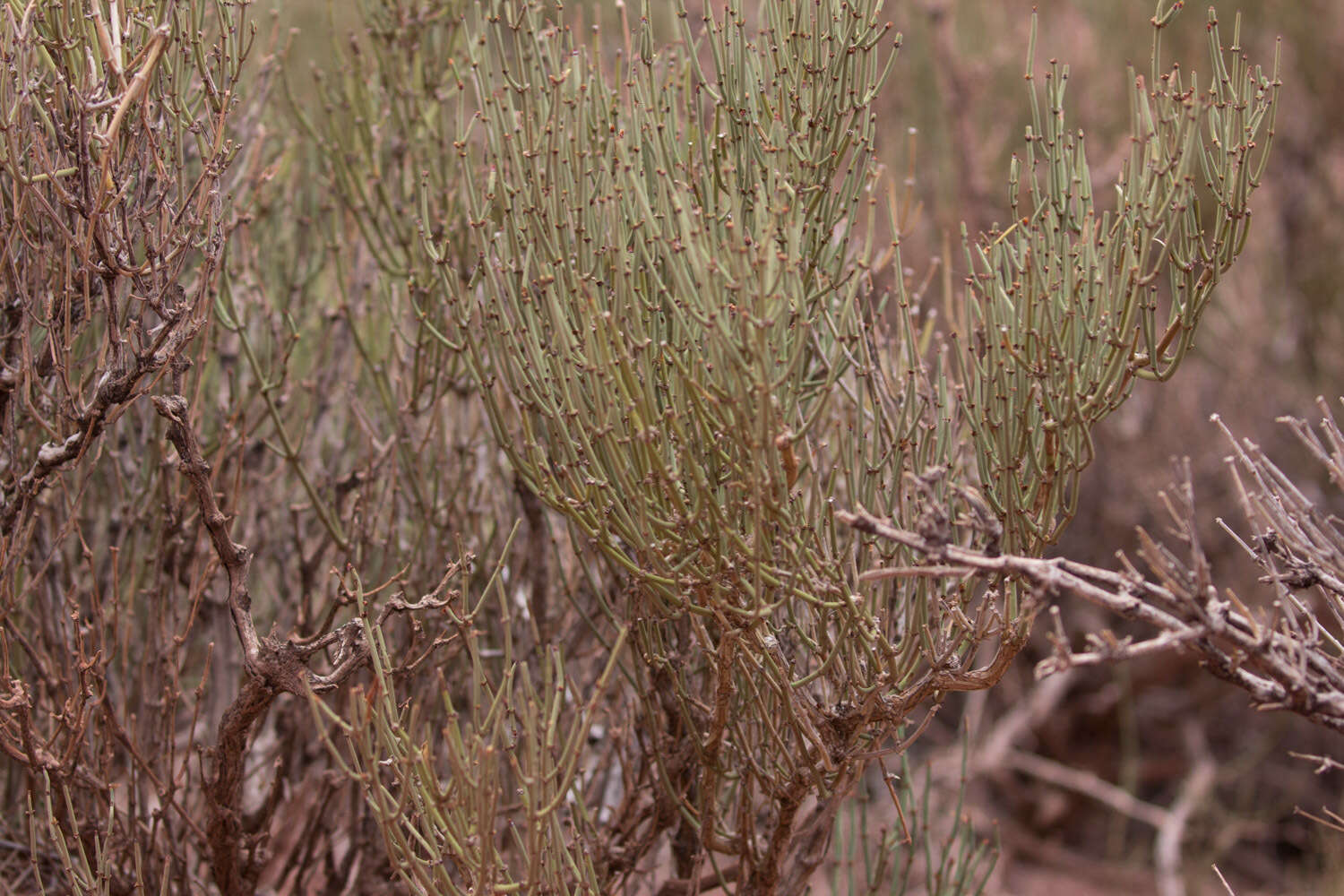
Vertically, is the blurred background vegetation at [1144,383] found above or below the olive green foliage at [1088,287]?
below

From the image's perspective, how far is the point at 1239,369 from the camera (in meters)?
6.27

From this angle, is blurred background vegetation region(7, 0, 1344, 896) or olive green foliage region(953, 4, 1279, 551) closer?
olive green foliage region(953, 4, 1279, 551)

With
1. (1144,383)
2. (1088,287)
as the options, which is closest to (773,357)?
(1088,287)

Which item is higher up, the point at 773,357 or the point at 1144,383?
the point at 773,357

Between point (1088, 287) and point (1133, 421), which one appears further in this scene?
point (1133, 421)

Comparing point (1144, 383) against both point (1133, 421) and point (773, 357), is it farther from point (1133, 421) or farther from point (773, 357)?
point (773, 357)

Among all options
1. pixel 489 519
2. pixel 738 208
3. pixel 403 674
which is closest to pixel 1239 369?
pixel 489 519

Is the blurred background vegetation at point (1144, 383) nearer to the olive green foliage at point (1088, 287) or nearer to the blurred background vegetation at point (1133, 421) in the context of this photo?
the blurred background vegetation at point (1133, 421)

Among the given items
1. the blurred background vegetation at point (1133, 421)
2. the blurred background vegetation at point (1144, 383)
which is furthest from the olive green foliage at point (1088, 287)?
the blurred background vegetation at point (1144, 383)

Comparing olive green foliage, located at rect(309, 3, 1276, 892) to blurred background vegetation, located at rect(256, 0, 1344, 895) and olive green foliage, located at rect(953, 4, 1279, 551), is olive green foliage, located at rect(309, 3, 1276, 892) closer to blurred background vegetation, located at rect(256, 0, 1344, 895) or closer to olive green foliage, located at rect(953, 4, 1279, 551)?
olive green foliage, located at rect(953, 4, 1279, 551)

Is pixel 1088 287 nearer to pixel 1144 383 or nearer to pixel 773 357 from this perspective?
pixel 773 357

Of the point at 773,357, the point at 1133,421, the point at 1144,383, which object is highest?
the point at 773,357

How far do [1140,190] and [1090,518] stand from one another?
520 cm

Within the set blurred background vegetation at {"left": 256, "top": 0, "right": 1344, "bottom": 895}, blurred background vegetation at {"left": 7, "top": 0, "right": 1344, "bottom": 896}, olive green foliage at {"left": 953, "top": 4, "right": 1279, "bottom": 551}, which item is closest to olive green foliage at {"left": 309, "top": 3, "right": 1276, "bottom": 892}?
olive green foliage at {"left": 953, "top": 4, "right": 1279, "bottom": 551}
